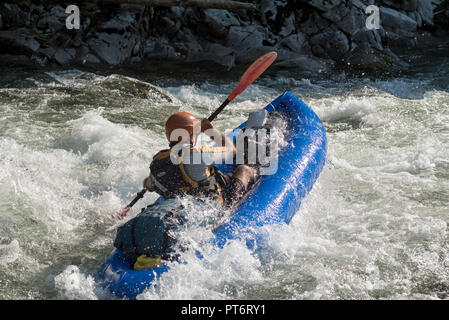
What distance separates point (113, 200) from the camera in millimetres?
4613

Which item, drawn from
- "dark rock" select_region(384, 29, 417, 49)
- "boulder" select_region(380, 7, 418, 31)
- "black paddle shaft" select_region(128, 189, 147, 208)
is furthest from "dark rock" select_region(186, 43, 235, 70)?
"black paddle shaft" select_region(128, 189, 147, 208)

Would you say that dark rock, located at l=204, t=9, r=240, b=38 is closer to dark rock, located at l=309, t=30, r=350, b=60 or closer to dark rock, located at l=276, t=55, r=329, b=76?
dark rock, located at l=276, t=55, r=329, b=76

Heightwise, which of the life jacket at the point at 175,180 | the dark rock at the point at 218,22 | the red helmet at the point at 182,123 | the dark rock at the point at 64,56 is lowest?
the dark rock at the point at 64,56

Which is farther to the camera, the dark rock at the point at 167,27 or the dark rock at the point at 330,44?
the dark rock at the point at 330,44

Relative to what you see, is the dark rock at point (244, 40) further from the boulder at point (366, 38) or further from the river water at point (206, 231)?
the boulder at point (366, 38)

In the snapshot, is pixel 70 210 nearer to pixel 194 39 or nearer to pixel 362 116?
pixel 362 116

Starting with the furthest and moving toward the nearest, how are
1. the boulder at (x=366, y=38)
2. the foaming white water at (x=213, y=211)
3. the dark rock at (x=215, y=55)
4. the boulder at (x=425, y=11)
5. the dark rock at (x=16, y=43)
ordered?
the boulder at (x=425, y=11)
the boulder at (x=366, y=38)
the dark rock at (x=215, y=55)
the dark rock at (x=16, y=43)
the foaming white water at (x=213, y=211)

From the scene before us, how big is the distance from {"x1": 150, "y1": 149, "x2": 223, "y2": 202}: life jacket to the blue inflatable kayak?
265 millimetres

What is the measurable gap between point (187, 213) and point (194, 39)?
22.1 ft

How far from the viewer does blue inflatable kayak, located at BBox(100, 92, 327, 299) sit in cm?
316

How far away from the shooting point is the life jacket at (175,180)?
3617 millimetres

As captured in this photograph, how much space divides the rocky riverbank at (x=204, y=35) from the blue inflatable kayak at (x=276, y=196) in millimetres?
4390

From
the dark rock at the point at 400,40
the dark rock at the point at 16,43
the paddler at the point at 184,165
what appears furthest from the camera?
the dark rock at the point at 400,40

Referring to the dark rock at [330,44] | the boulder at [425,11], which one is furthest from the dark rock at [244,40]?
the boulder at [425,11]
